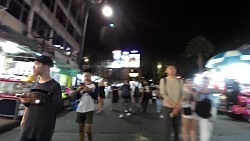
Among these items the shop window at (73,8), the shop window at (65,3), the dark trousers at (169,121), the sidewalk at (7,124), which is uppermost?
the shop window at (73,8)

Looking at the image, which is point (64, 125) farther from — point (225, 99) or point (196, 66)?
point (196, 66)

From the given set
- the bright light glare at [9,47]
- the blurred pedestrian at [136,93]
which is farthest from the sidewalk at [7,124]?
the blurred pedestrian at [136,93]

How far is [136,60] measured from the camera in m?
52.5

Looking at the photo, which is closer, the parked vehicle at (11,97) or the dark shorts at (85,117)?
the dark shorts at (85,117)

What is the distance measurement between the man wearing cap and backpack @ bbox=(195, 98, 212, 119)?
3.85 meters

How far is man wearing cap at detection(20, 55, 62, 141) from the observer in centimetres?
348

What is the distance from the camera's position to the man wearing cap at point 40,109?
3477 mm

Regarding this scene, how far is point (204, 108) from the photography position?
6578mm

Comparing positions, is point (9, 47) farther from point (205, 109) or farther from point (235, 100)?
point (235, 100)

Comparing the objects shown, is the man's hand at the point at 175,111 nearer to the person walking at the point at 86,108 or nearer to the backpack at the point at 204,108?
the backpack at the point at 204,108

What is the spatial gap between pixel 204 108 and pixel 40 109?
162 inches

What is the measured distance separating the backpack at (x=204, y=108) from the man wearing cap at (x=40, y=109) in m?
3.85

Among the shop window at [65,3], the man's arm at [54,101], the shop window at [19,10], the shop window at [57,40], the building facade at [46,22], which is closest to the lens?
the man's arm at [54,101]

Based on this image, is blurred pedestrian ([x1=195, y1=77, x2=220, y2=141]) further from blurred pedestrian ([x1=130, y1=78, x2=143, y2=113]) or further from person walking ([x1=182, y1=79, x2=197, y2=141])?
blurred pedestrian ([x1=130, y1=78, x2=143, y2=113])
